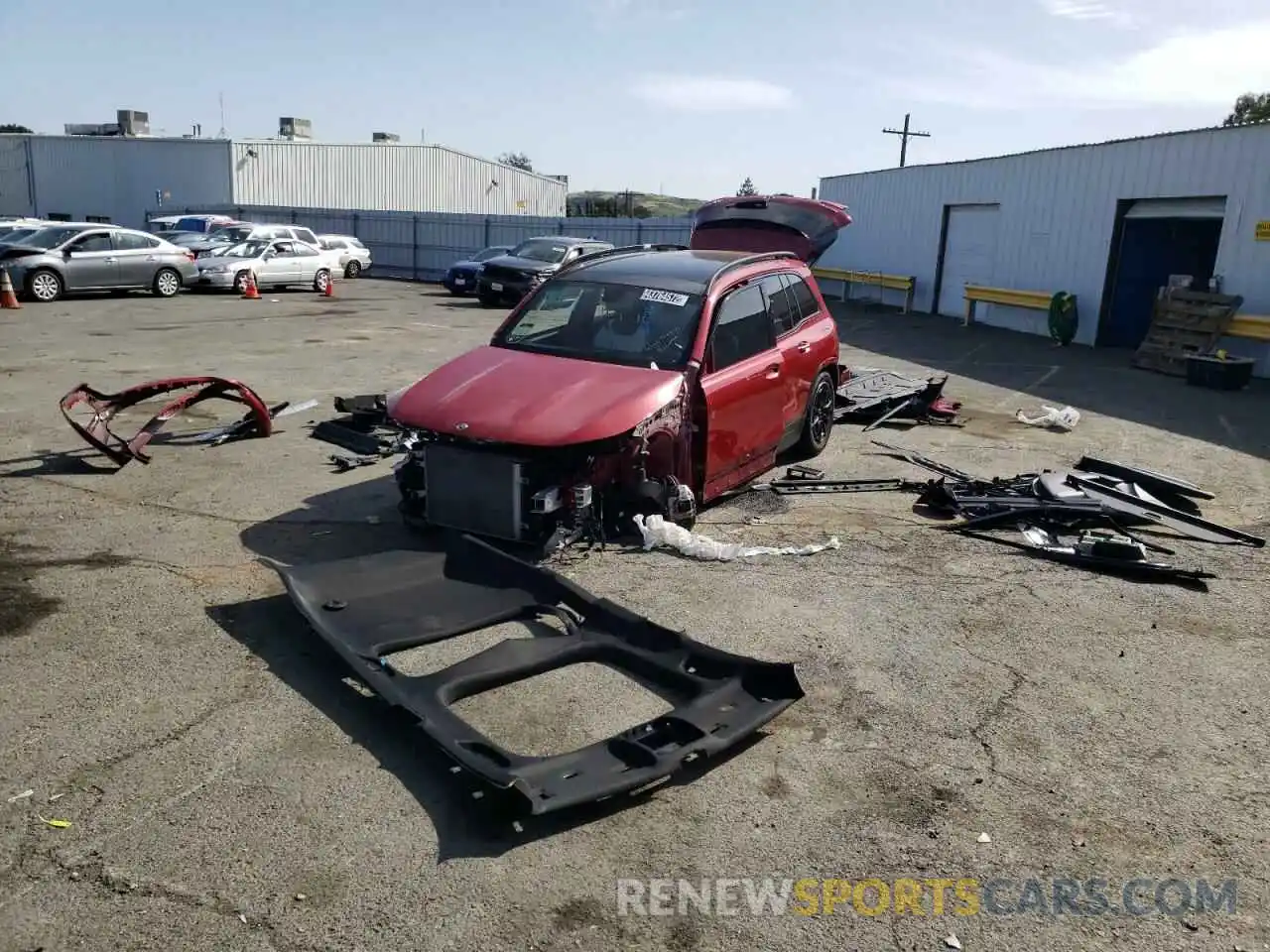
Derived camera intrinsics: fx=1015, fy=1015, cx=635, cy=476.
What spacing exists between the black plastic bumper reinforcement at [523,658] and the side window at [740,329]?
7.84 ft

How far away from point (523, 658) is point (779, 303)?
15.1 ft

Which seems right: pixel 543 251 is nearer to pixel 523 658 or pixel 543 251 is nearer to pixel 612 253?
pixel 612 253

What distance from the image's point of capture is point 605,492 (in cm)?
636

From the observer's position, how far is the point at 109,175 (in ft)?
151

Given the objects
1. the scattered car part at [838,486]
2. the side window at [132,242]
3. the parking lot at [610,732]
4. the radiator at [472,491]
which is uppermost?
the side window at [132,242]

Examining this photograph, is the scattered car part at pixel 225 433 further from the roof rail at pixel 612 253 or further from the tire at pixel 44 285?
the tire at pixel 44 285

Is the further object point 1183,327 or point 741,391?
point 1183,327

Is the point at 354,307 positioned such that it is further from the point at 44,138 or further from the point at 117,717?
the point at 44,138

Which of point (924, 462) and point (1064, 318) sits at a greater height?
point (1064, 318)

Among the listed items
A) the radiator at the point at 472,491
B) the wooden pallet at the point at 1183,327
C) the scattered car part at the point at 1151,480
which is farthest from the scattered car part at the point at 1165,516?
the wooden pallet at the point at 1183,327

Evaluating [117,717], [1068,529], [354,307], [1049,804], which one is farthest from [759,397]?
[354,307]

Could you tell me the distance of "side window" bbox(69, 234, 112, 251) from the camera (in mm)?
21938

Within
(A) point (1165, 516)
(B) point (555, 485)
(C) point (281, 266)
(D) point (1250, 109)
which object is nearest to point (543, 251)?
(C) point (281, 266)

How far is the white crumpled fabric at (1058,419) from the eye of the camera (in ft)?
37.2
